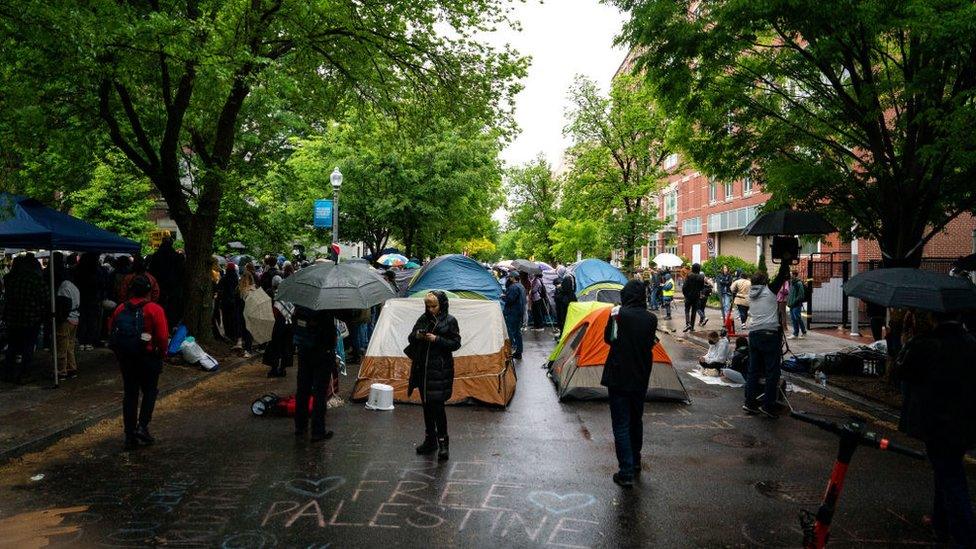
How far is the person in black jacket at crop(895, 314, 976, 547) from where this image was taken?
14.5 feet

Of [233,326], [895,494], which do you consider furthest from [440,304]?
[233,326]

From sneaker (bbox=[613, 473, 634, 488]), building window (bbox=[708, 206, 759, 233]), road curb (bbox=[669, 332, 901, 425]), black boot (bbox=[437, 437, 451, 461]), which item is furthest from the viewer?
building window (bbox=[708, 206, 759, 233])

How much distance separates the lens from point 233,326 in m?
14.8

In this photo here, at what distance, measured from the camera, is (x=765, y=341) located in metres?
8.86

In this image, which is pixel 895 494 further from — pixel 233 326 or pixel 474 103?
pixel 233 326

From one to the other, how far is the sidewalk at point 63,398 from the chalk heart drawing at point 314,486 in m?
3.20

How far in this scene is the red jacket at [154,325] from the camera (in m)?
6.91

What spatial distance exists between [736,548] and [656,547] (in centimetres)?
57

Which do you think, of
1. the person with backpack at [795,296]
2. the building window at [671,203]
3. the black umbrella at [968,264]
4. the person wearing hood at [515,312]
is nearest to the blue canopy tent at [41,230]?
the person wearing hood at [515,312]

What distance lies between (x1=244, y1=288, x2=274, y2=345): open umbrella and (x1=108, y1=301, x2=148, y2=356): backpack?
22.1 feet

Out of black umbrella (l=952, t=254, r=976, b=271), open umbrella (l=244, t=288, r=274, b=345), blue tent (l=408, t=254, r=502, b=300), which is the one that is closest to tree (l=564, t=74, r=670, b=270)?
blue tent (l=408, t=254, r=502, b=300)

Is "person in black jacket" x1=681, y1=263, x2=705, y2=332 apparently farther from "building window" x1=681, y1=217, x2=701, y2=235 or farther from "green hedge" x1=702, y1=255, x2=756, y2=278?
"building window" x1=681, y1=217, x2=701, y2=235

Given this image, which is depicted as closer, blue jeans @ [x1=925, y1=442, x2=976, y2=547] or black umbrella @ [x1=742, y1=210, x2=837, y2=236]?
blue jeans @ [x1=925, y1=442, x2=976, y2=547]

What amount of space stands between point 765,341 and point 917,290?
325cm
